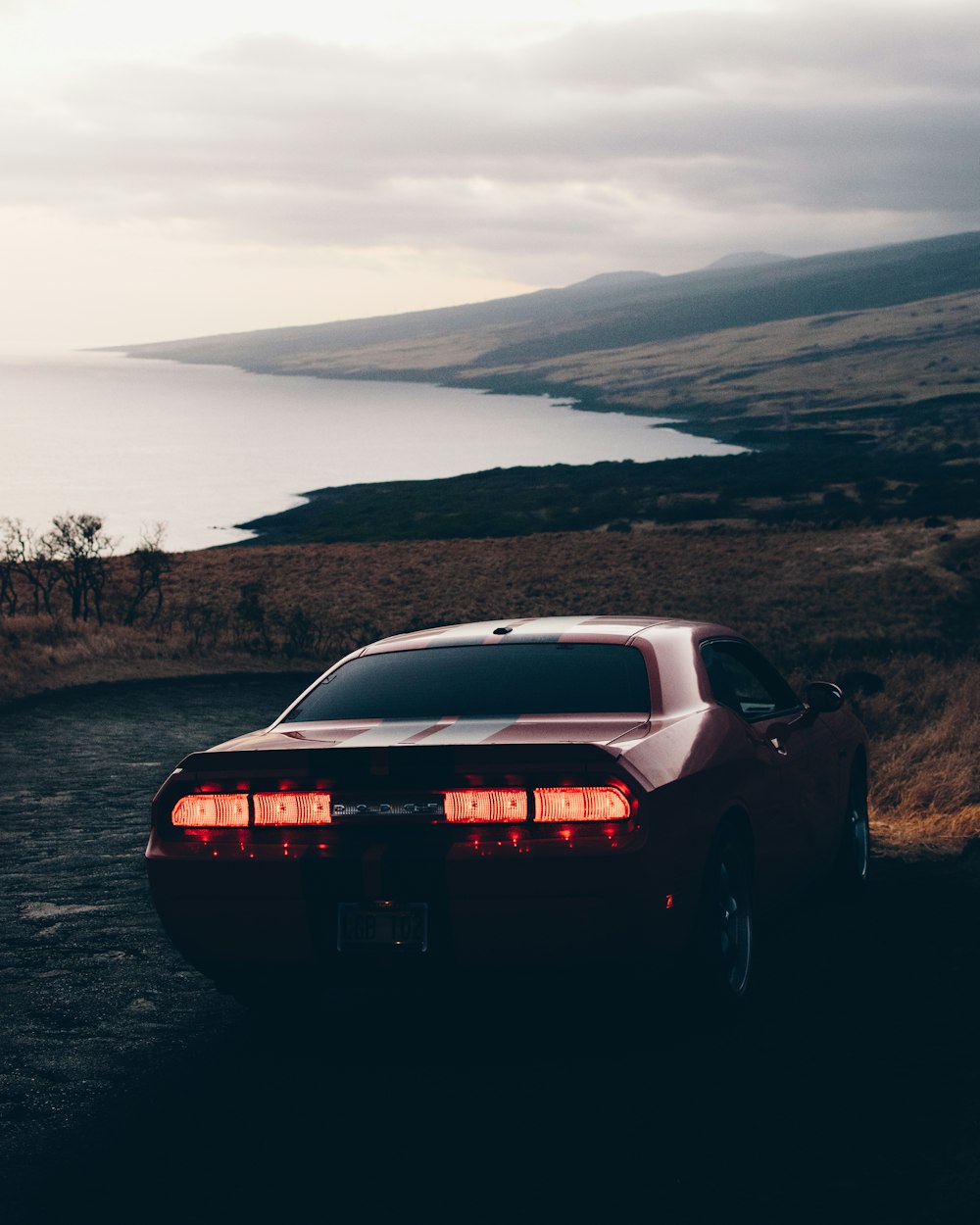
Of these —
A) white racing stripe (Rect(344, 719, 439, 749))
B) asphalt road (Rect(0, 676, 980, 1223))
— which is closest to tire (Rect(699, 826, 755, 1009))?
asphalt road (Rect(0, 676, 980, 1223))

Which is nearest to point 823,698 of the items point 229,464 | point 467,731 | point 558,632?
point 558,632

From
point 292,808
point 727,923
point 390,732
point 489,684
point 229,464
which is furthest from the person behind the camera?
point 229,464

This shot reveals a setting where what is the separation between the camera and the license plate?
4.83m

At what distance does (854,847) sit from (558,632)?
2395 mm

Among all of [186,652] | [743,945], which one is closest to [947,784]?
[743,945]

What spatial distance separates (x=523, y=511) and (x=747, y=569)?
37.5 metres

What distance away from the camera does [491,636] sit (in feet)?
20.0

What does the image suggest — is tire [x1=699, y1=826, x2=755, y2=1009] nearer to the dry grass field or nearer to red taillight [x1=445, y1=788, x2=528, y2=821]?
red taillight [x1=445, y1=788, x2=528, y2=821]

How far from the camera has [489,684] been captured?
5.68 metres

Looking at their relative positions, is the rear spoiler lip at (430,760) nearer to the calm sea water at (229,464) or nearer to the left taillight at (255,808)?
the left taillight at (255,808)

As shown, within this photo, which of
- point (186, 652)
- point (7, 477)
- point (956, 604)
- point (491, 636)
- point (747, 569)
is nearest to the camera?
point (491, 636)

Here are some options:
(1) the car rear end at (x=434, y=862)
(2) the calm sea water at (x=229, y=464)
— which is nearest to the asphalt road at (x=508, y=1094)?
(1) the car rear end at (x=434, y=862)

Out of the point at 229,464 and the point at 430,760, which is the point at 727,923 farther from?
the point at 229,464

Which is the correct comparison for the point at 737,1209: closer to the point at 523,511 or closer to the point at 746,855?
the point at 746,855
